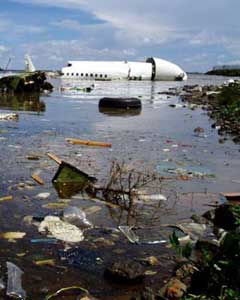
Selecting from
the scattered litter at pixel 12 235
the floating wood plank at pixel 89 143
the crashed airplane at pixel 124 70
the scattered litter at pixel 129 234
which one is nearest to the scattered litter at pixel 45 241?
the scattered litter at pixel 12 235

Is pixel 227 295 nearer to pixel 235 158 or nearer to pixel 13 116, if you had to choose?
pixel 235 158

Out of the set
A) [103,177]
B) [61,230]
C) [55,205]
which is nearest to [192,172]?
[103,177]

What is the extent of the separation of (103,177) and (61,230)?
106 inches

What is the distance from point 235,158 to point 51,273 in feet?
22.7

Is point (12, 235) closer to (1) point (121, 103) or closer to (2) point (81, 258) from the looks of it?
(2) point (81, 258)

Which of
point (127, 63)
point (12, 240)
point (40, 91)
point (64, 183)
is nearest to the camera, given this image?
point (12, 240)

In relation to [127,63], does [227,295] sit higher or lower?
lower

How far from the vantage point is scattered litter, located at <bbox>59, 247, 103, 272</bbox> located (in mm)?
4449

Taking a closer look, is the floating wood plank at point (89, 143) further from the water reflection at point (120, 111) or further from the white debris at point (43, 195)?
the water reflection at point (120, 111)

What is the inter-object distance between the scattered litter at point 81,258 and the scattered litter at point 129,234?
540 mm

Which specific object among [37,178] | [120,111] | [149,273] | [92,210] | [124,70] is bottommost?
[149,273]

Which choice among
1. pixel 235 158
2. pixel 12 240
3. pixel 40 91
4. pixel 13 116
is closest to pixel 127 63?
pixel 40 91

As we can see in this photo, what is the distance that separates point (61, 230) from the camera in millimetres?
5227

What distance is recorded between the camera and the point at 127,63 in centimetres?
7388
